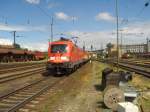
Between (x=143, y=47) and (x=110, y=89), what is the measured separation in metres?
166

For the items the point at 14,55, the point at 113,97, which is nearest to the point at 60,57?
the point at 113,97

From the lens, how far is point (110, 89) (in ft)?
35.4

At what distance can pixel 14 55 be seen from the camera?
71812mm

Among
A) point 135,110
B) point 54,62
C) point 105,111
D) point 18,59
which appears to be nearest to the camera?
point 135,110

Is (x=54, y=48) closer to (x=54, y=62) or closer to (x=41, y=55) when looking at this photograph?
(x=54, y=62)

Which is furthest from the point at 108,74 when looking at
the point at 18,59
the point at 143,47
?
the point at 143,47

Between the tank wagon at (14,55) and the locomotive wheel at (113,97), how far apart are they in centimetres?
5299

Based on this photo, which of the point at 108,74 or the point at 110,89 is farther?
the point at 108,74

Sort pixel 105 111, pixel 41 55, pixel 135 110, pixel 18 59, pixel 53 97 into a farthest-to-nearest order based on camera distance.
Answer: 1. pixel 41 55
2. pixel 18 59
3. pixel 53 97
4. pixel 105 111
5. pixel 135 110

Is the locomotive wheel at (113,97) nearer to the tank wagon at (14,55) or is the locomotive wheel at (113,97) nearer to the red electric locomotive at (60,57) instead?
the red electric locomotive at (60,57)

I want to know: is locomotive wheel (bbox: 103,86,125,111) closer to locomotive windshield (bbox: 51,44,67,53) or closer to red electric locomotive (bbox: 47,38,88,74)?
red electric locomotive (bbox: 47,38,88,74)

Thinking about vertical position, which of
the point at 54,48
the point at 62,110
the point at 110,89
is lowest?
the point at 62,110

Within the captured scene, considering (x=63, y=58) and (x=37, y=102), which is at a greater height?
(x=63, y=58)

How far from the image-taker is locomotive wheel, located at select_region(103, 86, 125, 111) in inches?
418
